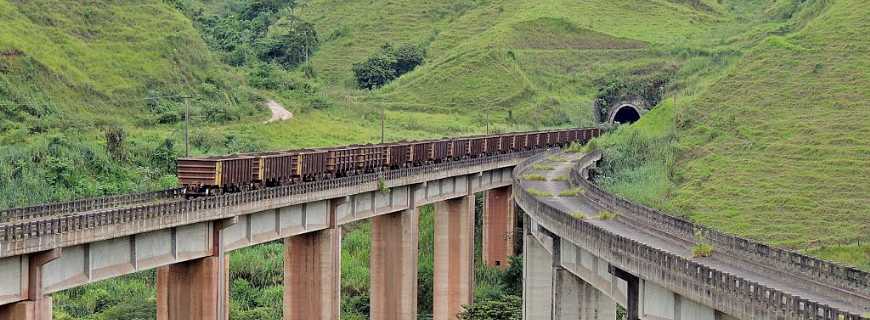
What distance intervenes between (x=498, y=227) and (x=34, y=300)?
5055 centimetres

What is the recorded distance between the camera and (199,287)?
131 feet

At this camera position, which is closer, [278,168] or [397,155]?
[278,168]

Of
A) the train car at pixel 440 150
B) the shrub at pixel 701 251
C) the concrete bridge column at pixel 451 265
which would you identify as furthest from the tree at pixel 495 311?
the shrub at pixel 701 251

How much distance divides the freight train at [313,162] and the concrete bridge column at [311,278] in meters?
2.99

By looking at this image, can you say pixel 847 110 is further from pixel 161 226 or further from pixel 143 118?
pixel 161 226

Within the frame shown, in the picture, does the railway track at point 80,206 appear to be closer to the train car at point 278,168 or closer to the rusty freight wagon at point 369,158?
the train car at point 278,168

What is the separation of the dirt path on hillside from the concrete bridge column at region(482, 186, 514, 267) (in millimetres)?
23969

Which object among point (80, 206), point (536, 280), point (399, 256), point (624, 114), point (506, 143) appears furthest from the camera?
point (624, 114)

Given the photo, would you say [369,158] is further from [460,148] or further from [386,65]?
[386,65]

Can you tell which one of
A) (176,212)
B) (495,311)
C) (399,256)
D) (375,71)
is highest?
(375,71)

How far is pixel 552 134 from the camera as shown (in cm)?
9750

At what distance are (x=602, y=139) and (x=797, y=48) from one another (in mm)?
17392

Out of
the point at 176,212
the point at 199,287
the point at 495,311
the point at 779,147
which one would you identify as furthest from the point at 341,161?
the point at 779,147

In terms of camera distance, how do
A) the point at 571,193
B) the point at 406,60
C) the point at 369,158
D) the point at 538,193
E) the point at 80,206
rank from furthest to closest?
1. the point at 406,60
2. the point at 369,158
3. the point at 571,193
4. the point at 538,193
5. the point at 80,206
